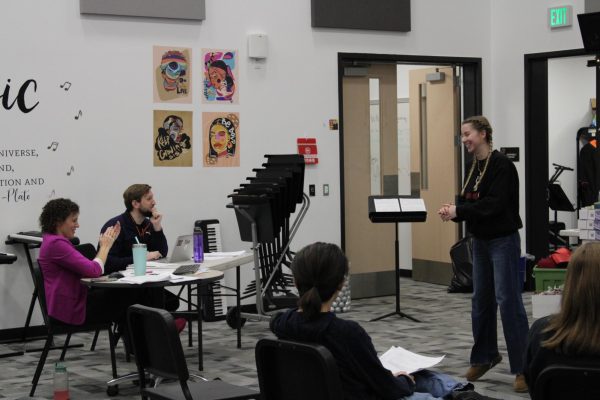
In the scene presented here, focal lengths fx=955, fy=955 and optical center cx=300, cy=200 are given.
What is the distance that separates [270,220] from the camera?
731cm

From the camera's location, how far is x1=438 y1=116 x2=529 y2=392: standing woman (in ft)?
17.6

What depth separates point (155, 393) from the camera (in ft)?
12.0

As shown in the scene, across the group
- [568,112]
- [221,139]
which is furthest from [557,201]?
[221,139]

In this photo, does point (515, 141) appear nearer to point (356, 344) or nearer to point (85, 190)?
point (85, 190)

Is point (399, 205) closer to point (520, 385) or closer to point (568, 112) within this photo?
point (520, 385)

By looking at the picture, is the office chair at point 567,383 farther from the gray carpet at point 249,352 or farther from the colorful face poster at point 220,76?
the colorful face poster at point 220,76

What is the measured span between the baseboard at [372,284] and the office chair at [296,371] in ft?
20.5

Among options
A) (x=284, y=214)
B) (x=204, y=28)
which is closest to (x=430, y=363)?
(x=284, y=214)

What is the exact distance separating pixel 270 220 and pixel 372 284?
2.42 metres

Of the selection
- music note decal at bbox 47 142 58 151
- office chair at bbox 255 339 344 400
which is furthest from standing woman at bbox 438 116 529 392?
music note decal at bbox 47 142 58 151

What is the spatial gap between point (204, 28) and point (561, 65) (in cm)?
612

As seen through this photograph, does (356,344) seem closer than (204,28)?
Yes

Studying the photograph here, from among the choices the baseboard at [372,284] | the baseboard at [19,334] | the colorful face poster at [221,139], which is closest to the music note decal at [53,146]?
the colorful face poster at [221,139]

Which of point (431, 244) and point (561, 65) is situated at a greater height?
point (561, 65)
